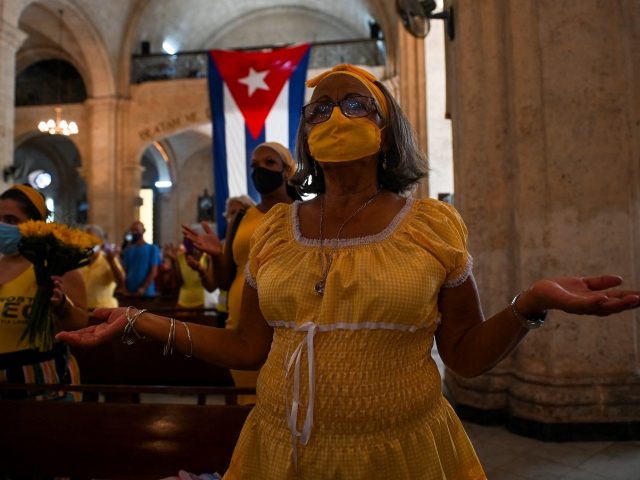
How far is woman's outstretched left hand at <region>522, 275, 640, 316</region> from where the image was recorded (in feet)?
3.55

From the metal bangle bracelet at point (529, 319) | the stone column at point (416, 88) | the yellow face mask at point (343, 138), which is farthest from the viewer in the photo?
the stone column at point (416, 88)

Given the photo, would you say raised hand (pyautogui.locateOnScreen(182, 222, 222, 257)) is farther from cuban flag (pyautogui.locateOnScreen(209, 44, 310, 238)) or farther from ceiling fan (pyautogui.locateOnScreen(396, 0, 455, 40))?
cuban flag (pyautogui.locateOnScreen(209, 44, 310, 238))

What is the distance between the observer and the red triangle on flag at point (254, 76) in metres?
7.64

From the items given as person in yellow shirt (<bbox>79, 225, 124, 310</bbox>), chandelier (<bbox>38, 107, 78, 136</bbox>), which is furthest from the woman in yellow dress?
chandelier (<bbox>38, 107, 78, 136</bbox>)

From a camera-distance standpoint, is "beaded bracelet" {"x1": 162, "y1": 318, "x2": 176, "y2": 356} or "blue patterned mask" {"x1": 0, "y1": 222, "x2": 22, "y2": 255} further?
"blue patterned mask" {"x1": 0, "y1": 222, "x2": 22, "y2": 255}

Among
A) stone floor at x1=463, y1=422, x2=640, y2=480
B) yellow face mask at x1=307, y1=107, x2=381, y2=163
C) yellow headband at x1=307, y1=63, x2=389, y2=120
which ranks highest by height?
yellow headband at x1=307, y1=63, x2=389, y2=120

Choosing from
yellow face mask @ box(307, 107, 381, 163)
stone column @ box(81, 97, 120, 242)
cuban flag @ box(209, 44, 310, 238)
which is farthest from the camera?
stone column @ box(81, 97, 120, 242)

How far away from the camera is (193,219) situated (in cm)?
2422

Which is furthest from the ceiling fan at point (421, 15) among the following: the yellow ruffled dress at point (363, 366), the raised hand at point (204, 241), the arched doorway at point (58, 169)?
the arched doorway at point (58, 169)

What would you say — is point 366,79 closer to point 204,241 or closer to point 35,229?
point 204,241

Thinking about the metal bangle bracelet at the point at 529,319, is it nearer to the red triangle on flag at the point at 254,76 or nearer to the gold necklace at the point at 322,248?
the gold necklace at the point at 322,248

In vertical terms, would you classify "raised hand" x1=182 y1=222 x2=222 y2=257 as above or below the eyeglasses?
below

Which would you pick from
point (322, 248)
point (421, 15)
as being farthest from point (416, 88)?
point (322, 248)

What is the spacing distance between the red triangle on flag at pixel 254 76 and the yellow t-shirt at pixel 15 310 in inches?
210
